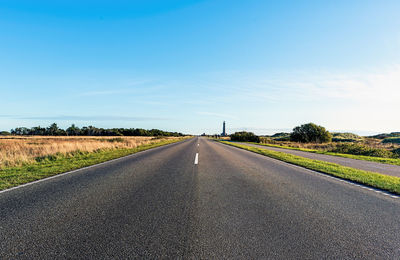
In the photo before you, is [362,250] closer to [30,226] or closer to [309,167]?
[30,226]

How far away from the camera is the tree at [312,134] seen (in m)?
49.0

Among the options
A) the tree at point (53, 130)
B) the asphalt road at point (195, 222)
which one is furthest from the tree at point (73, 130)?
the asphalt road at point (195, 222)

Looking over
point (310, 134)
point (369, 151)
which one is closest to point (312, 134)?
point (310, 134)

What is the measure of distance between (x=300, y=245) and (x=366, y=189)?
4.91m

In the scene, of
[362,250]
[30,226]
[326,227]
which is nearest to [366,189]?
[326,227]

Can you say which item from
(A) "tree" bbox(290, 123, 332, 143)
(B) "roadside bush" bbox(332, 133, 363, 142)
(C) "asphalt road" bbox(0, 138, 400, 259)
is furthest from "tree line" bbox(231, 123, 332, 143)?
(C) "asphalt road" bbox(0, 138, 400, 259)

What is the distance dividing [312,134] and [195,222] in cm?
5450

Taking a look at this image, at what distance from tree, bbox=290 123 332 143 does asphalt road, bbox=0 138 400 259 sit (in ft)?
164

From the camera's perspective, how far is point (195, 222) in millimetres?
3285

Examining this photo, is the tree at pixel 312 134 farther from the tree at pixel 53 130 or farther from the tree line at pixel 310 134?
the tree at pixel 53 130

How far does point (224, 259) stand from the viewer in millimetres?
2295

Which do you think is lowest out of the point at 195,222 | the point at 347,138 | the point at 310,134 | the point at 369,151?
the point at 195,222

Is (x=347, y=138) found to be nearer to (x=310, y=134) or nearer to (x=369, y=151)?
(x=310, y=134)

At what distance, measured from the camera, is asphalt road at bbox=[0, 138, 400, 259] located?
246cm
